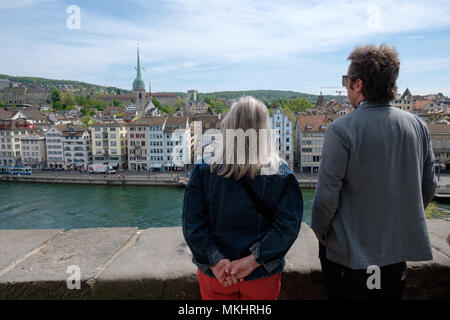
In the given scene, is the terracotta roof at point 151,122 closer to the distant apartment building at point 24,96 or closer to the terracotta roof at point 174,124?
the terracotta roof at point 174,124

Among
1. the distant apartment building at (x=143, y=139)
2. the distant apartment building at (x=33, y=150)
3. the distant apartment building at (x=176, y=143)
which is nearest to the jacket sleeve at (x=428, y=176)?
the distant apartment building at (x=176, y=143)

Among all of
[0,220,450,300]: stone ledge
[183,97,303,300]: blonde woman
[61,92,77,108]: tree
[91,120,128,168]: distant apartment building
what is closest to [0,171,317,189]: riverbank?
[91,120,128,168]: distant apartment building

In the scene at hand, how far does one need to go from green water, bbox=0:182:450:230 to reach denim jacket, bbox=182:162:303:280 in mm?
21227

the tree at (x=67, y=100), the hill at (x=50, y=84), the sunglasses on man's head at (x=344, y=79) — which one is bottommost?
the sunglasses on man's head at (x=344, y=79)

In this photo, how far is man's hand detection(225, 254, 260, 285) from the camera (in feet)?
4.73

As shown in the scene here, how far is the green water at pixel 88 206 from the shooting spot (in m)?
24.4

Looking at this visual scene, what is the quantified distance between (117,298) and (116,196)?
33.2 metres

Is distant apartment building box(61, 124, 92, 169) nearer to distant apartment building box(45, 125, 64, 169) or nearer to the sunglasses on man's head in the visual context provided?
distant apartment building box(45, 125, 64, 169)

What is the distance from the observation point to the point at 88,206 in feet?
96.9

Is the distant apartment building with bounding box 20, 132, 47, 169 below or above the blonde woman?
below

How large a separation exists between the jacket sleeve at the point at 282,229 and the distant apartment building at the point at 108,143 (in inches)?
1860

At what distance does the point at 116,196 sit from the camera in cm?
3338

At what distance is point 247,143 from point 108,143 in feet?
158

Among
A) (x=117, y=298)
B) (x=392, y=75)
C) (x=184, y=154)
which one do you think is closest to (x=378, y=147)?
(x=392, y=75)
